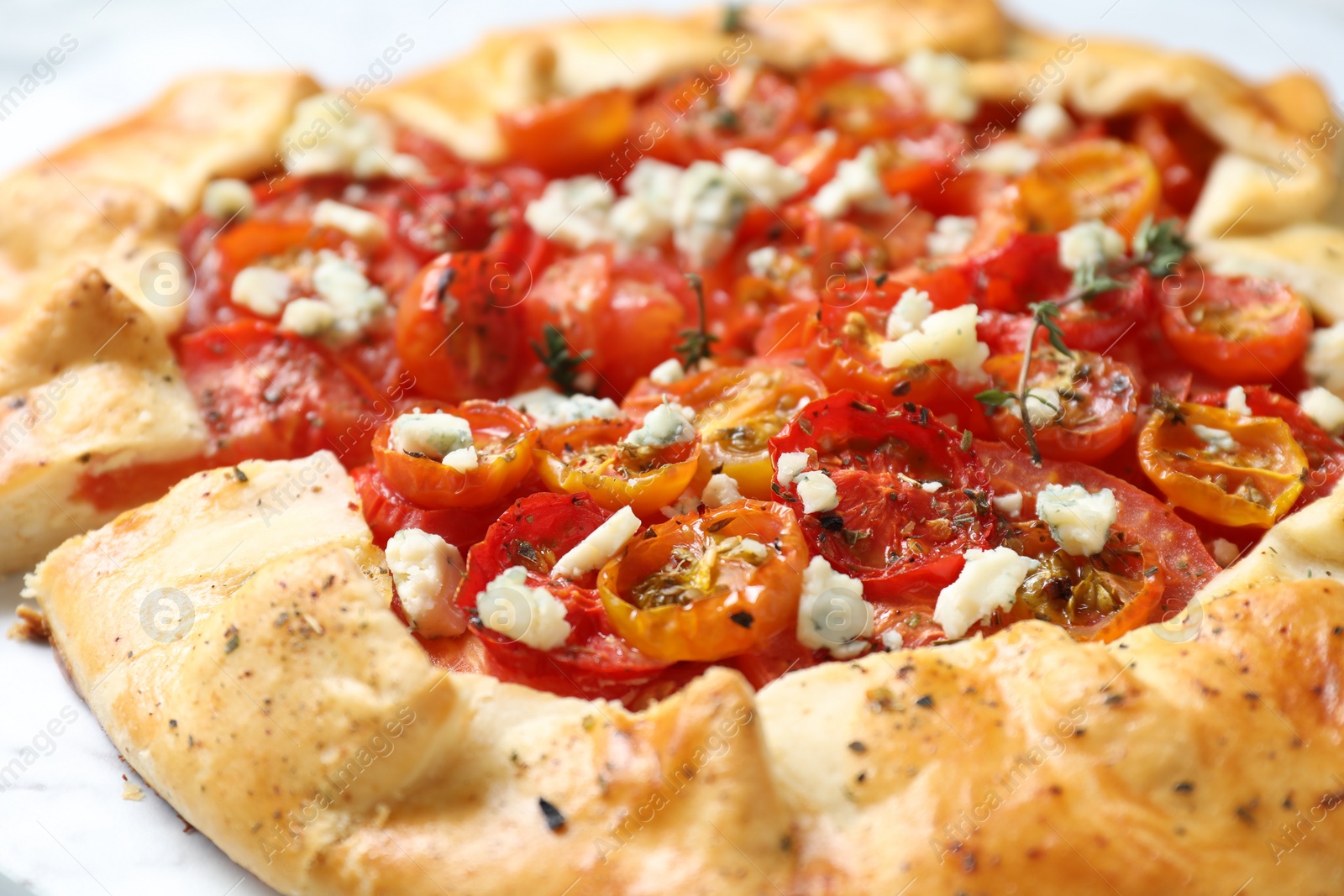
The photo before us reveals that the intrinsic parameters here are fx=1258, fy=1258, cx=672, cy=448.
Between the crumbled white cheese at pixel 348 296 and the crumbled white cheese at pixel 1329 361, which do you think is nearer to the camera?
the crumbled white cheese at pixel 1329 361

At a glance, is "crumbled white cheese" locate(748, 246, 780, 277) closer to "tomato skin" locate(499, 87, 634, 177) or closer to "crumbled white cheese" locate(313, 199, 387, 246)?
"tomato skin" locate(499, 87, 634, 177)

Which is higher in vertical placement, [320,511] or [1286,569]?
[320,511]

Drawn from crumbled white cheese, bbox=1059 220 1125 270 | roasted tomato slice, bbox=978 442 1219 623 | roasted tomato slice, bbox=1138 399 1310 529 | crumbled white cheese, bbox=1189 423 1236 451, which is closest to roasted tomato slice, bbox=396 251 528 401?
Result: roasted tomato slice, bbox=978 442 1219 623

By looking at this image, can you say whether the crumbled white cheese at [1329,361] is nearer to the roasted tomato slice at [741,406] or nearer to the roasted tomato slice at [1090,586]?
the roasted tomato slice at [1090,586]

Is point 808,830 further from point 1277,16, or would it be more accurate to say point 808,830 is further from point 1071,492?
point 1277,16

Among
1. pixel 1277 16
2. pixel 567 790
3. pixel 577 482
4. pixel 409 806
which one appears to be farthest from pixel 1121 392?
pixel 1277 16

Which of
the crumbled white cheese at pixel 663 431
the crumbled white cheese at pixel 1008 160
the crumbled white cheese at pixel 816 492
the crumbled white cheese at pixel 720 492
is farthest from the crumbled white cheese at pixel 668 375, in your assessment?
the crumbled white cheese at pixel 1008 160

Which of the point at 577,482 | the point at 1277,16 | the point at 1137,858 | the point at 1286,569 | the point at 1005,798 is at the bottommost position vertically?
the point at 1277,16

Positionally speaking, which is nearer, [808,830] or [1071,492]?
[808,830]
